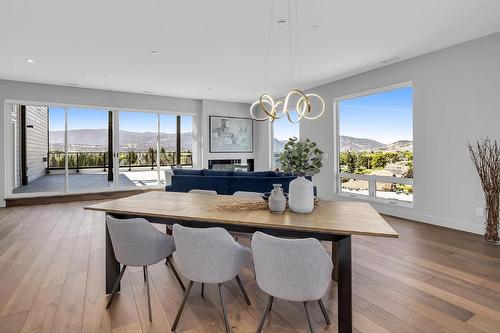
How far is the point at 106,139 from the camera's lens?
7430mm

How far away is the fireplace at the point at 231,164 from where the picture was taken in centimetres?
830

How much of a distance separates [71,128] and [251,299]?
661cm

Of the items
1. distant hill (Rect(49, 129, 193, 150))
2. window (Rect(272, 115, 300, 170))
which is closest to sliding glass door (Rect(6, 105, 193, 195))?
distant hill (Rect(49, 129, 193, 150))

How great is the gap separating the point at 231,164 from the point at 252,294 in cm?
639

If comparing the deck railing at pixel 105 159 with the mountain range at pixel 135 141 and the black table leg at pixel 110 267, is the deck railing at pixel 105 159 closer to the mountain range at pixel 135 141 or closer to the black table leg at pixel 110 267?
the mountain range at pixel 135 141

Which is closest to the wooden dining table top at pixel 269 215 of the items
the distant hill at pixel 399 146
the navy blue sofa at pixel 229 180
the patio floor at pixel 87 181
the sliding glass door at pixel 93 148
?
the navy blue sofa at pixel 229 180

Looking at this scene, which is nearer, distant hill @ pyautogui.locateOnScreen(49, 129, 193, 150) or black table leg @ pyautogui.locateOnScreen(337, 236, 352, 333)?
black table leg @ pyautogui.locateOnScreen(337, 236, 352, 333)

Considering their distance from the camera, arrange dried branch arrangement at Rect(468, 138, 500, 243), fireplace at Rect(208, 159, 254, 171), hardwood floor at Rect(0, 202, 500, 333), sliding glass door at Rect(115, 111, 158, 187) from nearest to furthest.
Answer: hardwood floor at Rect(0, 202, 500, 333) → dried branch arrangement at Rect(468, 138, 500, 243) → sliding glass door at Rect(115, 111, 158, 187) → fireplace at Rect(208, 159, 254, 171)

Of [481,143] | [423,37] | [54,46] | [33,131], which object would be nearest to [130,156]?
[33,131]

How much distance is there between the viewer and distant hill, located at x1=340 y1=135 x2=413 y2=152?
517 cm

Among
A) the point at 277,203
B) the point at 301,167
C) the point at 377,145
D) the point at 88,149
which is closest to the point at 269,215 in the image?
the point at 277,203

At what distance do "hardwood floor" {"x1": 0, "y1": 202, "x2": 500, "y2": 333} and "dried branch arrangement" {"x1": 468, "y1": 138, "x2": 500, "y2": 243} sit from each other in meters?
0.26

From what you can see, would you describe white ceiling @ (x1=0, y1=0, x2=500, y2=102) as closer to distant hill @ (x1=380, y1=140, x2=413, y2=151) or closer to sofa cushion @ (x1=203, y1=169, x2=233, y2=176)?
distant hill @ (x1=380, y1=140, x2=413, y2=151)

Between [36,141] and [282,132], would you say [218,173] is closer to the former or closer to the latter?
[282,132]
